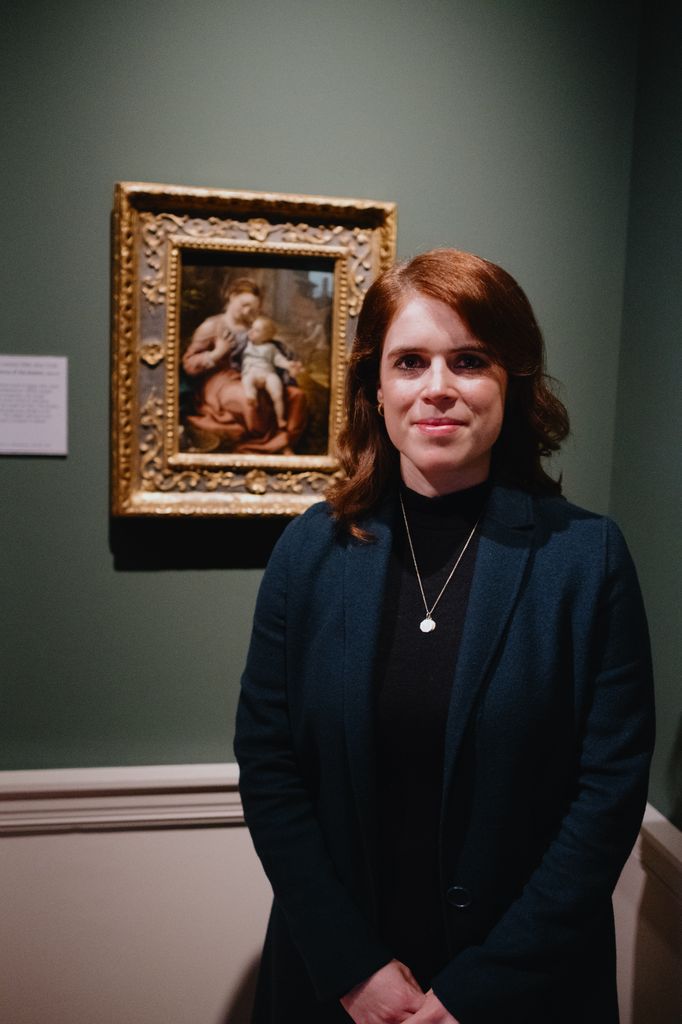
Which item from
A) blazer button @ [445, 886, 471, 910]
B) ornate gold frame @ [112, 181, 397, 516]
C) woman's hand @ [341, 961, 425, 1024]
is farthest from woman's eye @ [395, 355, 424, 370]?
woman's hand @ [341, 961, 425, 1024]

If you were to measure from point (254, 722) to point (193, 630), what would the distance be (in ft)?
1.74

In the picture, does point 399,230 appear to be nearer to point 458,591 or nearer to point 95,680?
point 458,591

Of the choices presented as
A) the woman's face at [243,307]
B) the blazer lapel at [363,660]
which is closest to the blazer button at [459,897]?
the blazer lapel at [363,660]

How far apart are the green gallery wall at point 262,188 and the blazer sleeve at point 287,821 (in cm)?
52

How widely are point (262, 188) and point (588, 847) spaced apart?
1.29m

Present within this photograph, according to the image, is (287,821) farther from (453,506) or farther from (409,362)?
(409,362)

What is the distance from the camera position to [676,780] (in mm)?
1481

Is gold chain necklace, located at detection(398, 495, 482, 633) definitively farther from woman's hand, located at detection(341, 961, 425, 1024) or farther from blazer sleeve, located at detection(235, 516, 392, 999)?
woman's hand, located at detection(341, 961, 425, 1024)

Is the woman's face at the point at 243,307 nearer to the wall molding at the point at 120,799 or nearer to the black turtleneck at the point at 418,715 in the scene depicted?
the black turtleneck at the point at 418,715

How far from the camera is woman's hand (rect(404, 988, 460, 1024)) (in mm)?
994

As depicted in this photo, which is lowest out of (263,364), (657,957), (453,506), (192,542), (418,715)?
(657,957)

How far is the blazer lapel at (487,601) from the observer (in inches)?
38.9

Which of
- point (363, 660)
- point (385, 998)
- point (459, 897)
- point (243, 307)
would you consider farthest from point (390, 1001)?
point (243, 307)

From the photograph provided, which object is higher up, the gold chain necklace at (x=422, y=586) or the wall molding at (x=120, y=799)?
the gold chain necklace at (x=422, y=586)
